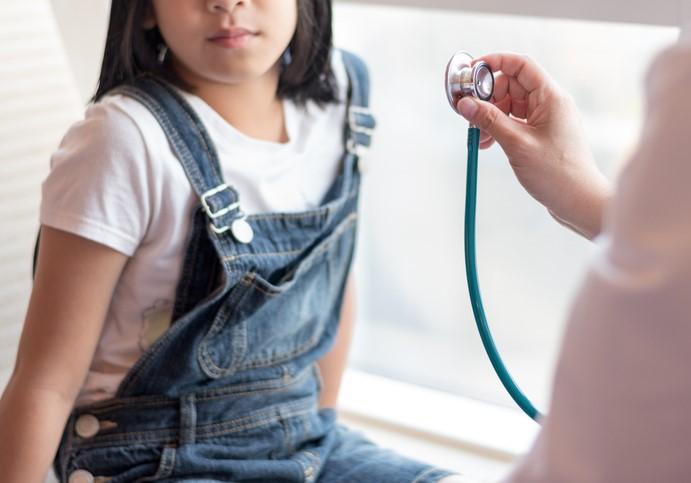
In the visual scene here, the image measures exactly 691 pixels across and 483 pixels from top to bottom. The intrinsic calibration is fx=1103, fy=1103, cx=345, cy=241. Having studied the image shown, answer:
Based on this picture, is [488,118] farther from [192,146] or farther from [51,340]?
[51,340]

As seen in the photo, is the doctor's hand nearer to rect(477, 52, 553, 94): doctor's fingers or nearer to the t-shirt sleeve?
rect(477, 52, 553, 94): doctor's fingers

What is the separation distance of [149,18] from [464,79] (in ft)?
1.23

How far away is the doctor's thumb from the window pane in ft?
1.91

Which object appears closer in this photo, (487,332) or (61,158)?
(487,332)

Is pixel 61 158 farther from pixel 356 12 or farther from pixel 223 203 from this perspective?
pixel 356 12

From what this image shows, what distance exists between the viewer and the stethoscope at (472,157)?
97 cm

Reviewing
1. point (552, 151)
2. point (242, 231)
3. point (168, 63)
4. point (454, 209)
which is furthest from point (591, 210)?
point (454, 209)

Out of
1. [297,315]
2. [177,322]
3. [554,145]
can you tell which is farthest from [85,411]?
[554,145]

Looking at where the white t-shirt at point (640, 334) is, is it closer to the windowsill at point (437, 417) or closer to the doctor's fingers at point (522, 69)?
the doctor's fingers at point (522, 69)

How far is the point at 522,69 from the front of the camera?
40.3 inches

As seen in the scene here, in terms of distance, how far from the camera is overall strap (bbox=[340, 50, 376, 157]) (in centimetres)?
130

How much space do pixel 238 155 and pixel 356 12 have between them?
1.96ft

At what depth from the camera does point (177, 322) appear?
3.67 ft

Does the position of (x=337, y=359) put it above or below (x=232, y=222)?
below
